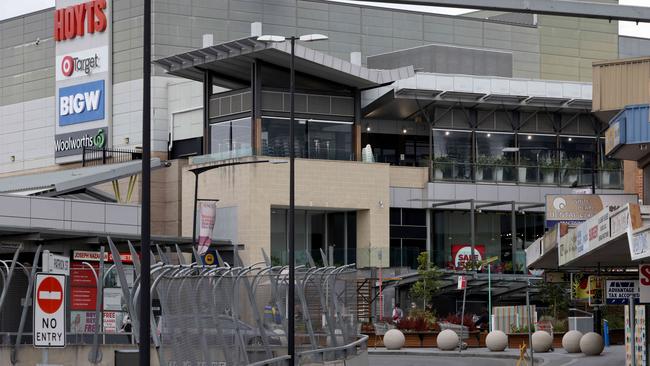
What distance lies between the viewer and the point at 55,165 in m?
89.8

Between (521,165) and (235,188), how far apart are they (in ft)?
60.7

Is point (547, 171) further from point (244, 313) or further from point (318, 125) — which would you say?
point (244, 313)

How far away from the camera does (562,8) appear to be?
67.1 ft

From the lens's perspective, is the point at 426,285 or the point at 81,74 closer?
the point at 426,285

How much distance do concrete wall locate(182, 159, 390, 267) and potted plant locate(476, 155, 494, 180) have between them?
614 cm

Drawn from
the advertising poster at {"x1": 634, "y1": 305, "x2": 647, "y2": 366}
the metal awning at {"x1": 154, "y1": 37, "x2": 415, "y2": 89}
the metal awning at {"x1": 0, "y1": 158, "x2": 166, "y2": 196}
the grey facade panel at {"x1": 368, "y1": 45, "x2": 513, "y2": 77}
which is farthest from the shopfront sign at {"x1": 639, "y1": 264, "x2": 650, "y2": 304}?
the grey facade panel at {"x1": 368, "y1": 45, "x2": 513, "y2": 77}

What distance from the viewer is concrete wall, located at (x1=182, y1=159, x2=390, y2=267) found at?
74938 millimetres

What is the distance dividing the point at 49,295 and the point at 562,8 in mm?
8563

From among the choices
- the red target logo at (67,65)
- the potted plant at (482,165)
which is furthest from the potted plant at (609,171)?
the red target logo at (67,65)

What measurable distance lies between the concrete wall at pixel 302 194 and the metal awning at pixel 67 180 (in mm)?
3472

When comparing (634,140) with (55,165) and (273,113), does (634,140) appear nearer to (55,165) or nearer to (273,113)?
(273,113)

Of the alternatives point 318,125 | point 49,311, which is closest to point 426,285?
point 318,125

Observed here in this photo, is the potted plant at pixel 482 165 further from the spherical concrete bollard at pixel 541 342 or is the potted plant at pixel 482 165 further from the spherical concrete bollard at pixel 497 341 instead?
the spherical concrete bollard at pixel 541 342

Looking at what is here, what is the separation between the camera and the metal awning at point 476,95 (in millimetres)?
79812
